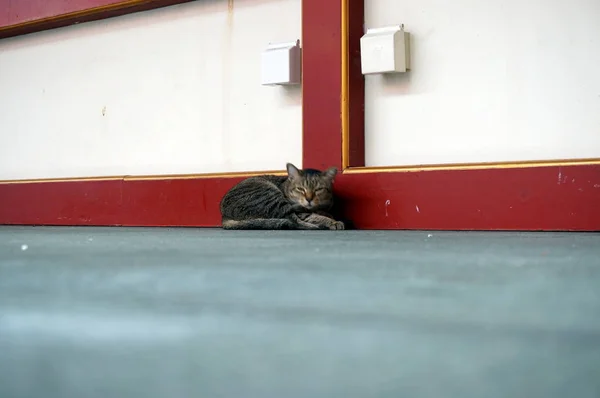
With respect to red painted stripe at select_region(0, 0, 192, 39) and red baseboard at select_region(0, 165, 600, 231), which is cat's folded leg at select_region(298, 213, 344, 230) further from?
red painted stripe at select_region(0, 0, 192, 39)

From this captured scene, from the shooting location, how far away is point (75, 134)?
159 inches

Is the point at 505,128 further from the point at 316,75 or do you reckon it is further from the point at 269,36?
the point at 269,36

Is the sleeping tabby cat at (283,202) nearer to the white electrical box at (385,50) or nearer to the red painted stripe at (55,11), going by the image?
the white electrical box at (385,50)

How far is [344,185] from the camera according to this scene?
3047 millimetres

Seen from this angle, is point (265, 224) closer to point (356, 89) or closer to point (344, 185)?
point (344, 185)

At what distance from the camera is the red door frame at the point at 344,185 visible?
260 cm

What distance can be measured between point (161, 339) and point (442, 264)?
0.38m

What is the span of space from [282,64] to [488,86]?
86cm

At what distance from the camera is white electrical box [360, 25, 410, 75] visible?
2904 mm

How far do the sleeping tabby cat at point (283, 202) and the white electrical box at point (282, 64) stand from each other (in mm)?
405

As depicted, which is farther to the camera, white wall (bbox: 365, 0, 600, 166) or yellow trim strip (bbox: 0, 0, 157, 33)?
yellow trim strip (bbox: 0, 0, 157, 33)

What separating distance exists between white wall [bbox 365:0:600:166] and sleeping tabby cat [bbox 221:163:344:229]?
0.27m

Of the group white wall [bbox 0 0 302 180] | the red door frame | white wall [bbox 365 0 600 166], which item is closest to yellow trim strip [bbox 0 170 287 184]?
the red door frame

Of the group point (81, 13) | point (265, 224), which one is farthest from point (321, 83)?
point (81, 13)
